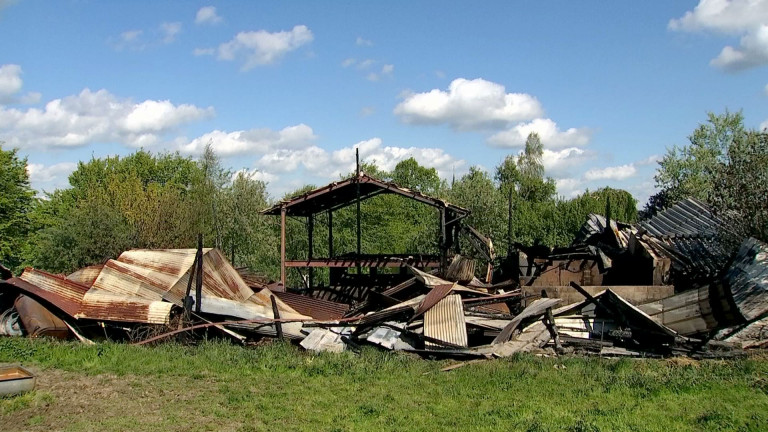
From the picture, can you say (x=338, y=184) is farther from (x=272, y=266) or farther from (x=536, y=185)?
(x=536, y=185)

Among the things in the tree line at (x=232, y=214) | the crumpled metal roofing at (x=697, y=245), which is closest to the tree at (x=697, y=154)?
the tree line at (x=232, y=214)

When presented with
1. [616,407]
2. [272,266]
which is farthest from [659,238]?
[272,266]

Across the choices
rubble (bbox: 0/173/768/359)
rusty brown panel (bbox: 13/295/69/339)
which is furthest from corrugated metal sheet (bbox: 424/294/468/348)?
rusty brown panel (bbox: 13/295/69/339)

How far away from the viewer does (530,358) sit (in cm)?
1074

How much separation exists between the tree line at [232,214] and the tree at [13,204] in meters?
0.06

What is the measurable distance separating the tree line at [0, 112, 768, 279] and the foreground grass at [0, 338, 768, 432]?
1289 centimetres

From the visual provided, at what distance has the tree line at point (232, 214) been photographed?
23.7 metres

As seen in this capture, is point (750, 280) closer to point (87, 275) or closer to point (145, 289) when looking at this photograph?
point (145, 289)

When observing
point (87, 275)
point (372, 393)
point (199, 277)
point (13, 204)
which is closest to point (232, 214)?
point (13, 204)

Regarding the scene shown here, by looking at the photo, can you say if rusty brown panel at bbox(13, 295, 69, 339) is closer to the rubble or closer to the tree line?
the rubble

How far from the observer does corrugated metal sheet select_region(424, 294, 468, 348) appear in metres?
11.7

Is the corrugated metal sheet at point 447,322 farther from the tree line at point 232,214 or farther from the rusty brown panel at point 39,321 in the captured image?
the tree line at point 232,214

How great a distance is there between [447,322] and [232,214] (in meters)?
27.7

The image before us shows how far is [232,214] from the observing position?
37.7 metres
